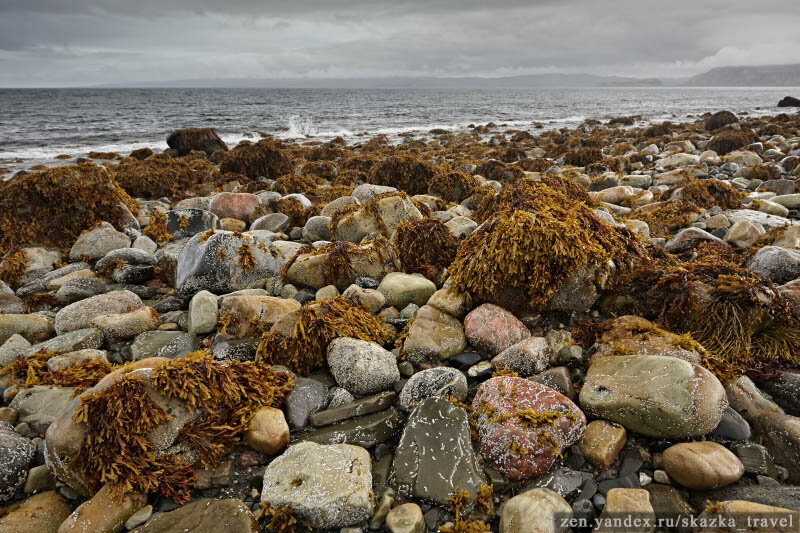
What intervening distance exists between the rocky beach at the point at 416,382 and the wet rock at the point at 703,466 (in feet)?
0.04

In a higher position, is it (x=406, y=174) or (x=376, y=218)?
(x=406, y=174)

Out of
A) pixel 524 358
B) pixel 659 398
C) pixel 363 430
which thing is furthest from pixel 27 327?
pixel 659 398

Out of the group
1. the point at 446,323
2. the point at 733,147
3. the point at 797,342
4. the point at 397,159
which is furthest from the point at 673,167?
the point at 446,323

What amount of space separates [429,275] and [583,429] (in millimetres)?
2745

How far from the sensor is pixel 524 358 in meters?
3.35

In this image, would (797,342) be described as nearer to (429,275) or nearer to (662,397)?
(662,397)

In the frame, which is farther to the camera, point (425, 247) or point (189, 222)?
point (189, 222)

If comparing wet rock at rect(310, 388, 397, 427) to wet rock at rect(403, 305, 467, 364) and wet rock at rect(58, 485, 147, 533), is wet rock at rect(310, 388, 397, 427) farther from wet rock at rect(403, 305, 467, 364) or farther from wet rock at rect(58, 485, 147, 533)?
wet rock at rect(58, 485, 147, 533)

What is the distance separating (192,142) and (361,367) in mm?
19680

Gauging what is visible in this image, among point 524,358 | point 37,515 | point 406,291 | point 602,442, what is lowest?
point 37,515

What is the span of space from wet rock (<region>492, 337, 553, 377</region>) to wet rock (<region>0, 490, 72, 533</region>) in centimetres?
307

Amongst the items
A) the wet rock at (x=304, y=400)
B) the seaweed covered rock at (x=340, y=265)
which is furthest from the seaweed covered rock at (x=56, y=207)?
the wet rock at (x=304, y=400)

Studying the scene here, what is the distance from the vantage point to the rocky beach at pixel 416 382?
2441 mm

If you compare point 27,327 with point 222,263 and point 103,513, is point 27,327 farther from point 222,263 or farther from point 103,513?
point 103,513
